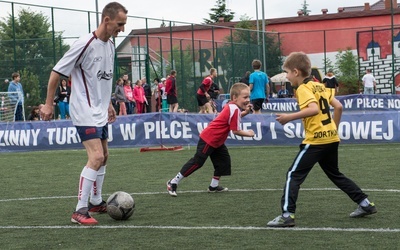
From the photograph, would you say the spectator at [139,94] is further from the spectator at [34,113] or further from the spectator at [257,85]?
the spectator at [257,85]

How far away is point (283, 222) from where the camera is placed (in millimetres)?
7305

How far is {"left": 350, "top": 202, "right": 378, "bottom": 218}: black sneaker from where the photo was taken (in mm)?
7707

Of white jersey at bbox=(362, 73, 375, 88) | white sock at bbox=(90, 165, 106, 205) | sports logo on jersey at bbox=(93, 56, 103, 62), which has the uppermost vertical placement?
white jersey at bbox=(362, 73, 375, 88)

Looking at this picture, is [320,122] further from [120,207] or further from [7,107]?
[7,107]

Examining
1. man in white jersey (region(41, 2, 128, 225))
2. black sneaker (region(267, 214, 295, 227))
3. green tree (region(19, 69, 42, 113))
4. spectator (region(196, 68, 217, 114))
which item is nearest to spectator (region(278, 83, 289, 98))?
spectator (region(196, 68, 217, 114))

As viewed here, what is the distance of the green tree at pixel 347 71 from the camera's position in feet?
168

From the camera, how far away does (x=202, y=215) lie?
8.27 meters

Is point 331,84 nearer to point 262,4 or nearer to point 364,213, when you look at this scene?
point 262,4

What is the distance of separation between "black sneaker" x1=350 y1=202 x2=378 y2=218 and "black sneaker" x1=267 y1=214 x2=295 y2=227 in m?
0.77

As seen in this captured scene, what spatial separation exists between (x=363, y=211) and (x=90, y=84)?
2925mm

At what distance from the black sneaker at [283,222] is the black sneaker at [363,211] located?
77cm

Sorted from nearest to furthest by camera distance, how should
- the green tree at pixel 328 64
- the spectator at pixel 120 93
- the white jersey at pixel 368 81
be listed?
the spectator at pixel 120 93
the white jersey at pixel 368 81
the green tree at pixel 328 64

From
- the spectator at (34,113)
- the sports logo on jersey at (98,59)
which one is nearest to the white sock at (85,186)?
the sports logo on jersey at (98,59)

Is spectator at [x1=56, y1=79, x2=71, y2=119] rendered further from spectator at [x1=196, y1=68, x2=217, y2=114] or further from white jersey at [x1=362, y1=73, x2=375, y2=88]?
white jersey at [x1=362, y1=73, x2=375, y2=88]
